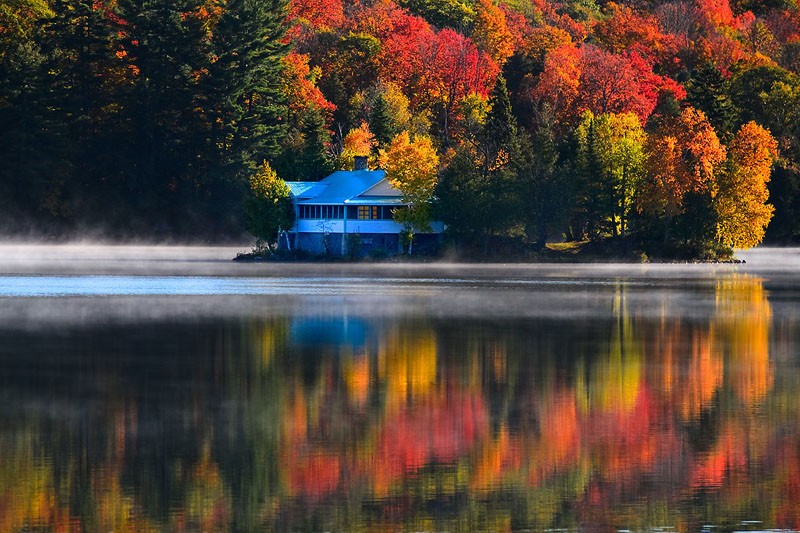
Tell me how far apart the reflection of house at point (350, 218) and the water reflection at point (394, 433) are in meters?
60.3

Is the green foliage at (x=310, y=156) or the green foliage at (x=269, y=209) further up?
the green foliage at (x=310, y=156)

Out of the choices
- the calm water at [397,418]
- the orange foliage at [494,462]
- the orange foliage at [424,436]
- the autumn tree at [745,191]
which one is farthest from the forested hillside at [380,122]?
the orange foliage at [494,462]

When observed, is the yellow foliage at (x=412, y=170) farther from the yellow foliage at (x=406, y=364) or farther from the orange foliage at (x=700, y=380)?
the orange foliage at (x=700, y=380)

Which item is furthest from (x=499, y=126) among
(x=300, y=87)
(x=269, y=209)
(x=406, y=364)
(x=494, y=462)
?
(x=494, y=462)

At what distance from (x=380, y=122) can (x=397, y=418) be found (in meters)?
88.4

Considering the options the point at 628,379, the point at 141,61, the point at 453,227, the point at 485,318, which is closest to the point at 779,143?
the point at 453,227

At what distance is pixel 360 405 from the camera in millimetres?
23188

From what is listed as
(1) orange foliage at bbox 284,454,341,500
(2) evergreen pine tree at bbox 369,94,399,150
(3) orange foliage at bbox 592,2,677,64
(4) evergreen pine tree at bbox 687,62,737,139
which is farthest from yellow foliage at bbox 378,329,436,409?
(3) orange foliage at bbox 592,2,677,64

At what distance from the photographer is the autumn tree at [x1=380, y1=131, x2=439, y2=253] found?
93.8 m

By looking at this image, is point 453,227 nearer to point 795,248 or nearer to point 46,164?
point 795,248

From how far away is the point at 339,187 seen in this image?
9800cm

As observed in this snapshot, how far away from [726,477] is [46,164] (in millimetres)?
97993

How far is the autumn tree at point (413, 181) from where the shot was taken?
93.8 metres

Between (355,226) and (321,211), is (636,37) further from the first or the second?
(321,211)
